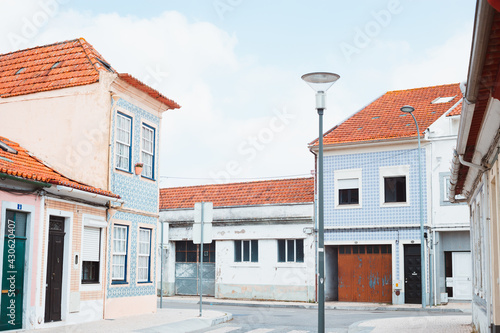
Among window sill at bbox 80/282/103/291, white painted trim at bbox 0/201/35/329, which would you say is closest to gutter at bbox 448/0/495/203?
white painted trim at bbox 0/201/35/329

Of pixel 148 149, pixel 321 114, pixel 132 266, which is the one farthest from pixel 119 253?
pixel 321 114

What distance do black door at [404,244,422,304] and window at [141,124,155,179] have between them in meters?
11.9

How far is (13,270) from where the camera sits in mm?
13469

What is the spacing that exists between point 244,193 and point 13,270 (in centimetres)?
1781

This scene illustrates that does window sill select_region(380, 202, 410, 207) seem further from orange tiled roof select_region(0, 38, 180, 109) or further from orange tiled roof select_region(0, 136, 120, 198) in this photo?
orange tiled roof select_region(0, 136, 120, 198)

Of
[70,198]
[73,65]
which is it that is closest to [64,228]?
[70,198]

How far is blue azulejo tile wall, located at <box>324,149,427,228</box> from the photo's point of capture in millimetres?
25797

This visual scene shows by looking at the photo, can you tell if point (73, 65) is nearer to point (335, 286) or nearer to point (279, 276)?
point (279, 276)

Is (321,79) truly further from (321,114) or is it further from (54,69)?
(54,69)

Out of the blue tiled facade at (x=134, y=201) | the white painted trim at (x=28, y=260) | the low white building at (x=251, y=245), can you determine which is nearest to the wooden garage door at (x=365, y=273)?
the low white building at (x=251, y=245)

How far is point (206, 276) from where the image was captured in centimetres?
2989

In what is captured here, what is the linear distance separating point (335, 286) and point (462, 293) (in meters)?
5.61

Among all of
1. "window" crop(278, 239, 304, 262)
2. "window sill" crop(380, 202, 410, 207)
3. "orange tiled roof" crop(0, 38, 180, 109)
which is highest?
"orange tiled roof" crop(0, 38, 180, 109)

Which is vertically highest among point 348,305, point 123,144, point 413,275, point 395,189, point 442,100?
point 442,100
